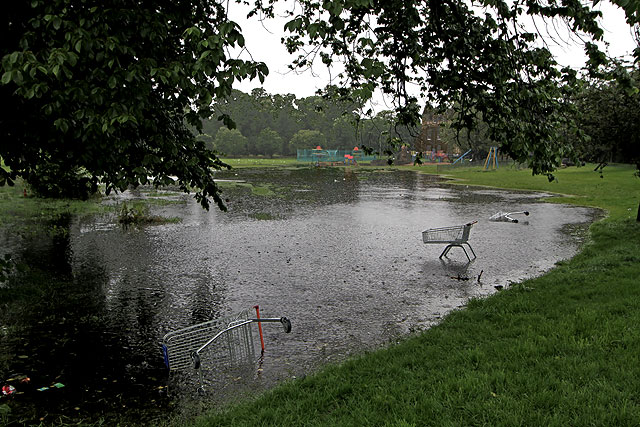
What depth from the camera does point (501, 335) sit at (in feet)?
20.3

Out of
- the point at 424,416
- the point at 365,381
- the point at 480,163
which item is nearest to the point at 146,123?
the point at 365,381

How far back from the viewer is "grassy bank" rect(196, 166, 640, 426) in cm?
421

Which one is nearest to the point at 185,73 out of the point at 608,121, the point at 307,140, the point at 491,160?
the point at 608,121

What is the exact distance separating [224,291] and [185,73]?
5168 millimetres

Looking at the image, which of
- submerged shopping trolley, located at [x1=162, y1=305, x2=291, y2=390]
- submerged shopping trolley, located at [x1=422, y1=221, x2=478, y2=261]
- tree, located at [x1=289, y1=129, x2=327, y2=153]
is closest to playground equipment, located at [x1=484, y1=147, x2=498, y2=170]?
submerged shopping trolley, located at [x1=422, y1=221, x2=478, y2=261]

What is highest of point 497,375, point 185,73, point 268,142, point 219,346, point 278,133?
point 278,133

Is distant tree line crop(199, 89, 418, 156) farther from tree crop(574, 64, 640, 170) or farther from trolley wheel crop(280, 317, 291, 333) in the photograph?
trolley wheel crop(280, 317, 291, 333)

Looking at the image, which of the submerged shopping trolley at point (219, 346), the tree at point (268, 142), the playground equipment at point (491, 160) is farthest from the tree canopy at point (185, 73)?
the tree at point (268, 142)

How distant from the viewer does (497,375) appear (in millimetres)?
4844

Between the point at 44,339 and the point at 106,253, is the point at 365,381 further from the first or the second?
the point at 106,253

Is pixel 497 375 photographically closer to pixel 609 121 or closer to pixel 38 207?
pixel 609 121

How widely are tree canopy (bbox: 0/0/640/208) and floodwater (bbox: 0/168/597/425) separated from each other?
7.10ft

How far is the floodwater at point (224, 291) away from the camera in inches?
222

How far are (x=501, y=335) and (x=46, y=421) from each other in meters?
5.04
